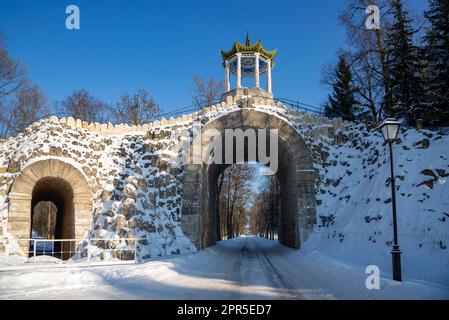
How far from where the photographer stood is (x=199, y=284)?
1084 centimetres

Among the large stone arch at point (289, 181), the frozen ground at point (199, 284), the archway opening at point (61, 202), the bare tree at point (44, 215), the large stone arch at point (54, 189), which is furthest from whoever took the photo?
the bare tree at point (44, 215)

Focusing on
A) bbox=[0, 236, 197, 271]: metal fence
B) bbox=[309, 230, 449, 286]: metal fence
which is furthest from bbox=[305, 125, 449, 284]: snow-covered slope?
bbox=[0, 236, 197, 271]: metal fence

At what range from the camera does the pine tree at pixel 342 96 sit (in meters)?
35.0

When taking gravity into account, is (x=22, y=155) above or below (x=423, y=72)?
below

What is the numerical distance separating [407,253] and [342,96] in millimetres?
26648

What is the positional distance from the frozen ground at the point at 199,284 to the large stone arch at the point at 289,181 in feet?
24.1

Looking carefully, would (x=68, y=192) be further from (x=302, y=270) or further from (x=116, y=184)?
(x=302, y=270)

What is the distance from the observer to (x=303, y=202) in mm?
21922

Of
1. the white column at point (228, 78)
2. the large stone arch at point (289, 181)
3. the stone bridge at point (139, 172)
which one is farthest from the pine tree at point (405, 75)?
the white column at point (228, 78)

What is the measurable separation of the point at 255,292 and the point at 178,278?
336 centimetres

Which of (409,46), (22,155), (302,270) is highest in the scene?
(409,46)

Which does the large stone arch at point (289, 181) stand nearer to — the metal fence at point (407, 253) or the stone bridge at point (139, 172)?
the stone bridge at point (139, 172)
